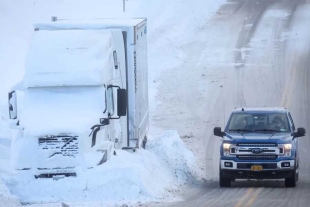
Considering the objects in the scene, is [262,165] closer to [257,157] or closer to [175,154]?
[257,157]

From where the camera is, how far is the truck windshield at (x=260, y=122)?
21375 millimetres

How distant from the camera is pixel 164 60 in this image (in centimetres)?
4166

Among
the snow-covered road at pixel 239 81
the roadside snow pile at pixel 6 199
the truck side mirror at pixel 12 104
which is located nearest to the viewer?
the roadside snow pile at pixel 6 199

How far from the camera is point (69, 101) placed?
1903cm

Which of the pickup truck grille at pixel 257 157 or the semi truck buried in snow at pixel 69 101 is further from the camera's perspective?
the pickup truck grille at pixel 257 157

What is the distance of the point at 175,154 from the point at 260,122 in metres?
3.36

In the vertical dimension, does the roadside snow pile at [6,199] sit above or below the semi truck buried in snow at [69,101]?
below

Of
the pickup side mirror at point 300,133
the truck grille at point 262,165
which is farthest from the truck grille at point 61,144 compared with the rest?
the pickup side mirror at point 300,133

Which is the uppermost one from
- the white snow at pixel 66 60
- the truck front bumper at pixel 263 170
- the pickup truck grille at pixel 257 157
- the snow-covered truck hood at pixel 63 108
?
the white snow at pixel 66 60

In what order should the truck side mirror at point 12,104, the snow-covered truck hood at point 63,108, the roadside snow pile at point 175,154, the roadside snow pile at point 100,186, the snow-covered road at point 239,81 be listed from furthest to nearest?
the roadside snow pile at point 175,154, the snow-covered road at point 239,81, the truck side mirror at point 12,104, the snow-covered truck hood at point 63,108, the roadside snow pile at point 100,186

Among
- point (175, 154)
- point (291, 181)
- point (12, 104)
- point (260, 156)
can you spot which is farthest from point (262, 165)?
point (12, 104)

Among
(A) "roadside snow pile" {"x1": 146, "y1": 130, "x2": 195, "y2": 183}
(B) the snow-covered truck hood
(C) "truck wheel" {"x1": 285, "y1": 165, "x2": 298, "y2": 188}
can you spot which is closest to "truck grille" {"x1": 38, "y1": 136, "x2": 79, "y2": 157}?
(B) the snow-covered truck hood

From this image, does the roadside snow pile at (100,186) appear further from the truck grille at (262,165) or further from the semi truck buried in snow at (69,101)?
the truck grille at (262,165)

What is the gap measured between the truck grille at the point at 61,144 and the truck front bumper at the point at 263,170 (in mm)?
4133
